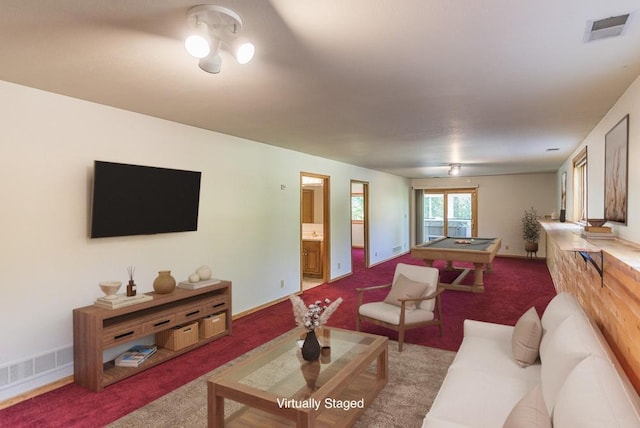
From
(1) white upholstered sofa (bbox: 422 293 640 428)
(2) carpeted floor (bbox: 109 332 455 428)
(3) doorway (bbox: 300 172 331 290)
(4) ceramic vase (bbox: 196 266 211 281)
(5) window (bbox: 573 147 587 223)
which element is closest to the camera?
(1) white upholstered sofa (bbox: 422 293 640 428)

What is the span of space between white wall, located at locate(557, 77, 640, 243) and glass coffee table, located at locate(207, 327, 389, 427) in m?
2.01

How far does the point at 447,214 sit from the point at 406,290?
770 cm

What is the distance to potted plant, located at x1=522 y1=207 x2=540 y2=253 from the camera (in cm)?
908

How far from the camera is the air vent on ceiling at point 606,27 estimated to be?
170 cm

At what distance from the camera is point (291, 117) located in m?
3.58

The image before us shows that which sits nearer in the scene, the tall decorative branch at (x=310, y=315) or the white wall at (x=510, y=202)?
the tall decorative branch at (x=310, y=315)

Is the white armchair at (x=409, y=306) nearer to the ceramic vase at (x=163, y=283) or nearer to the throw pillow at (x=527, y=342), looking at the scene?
the throw pillow at (x=527, y=342)

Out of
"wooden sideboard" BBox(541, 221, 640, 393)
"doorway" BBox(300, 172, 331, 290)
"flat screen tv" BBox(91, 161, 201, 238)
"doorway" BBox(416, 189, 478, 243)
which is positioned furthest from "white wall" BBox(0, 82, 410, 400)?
"doorway" BBox(416, 189, 478, 243)

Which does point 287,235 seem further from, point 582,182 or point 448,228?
point 448,228

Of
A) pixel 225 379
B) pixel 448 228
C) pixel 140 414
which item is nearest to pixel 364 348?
pixel 225 379

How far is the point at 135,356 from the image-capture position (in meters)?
3.22

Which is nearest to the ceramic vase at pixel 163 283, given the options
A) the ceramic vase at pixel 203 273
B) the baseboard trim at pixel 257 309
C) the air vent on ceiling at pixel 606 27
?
the ceramic vase at pixel 203 273

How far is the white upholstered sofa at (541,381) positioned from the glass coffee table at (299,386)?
60 centimetres

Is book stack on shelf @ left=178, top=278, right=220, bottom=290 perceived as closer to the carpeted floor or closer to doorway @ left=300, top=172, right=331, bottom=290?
the carpeted floor
